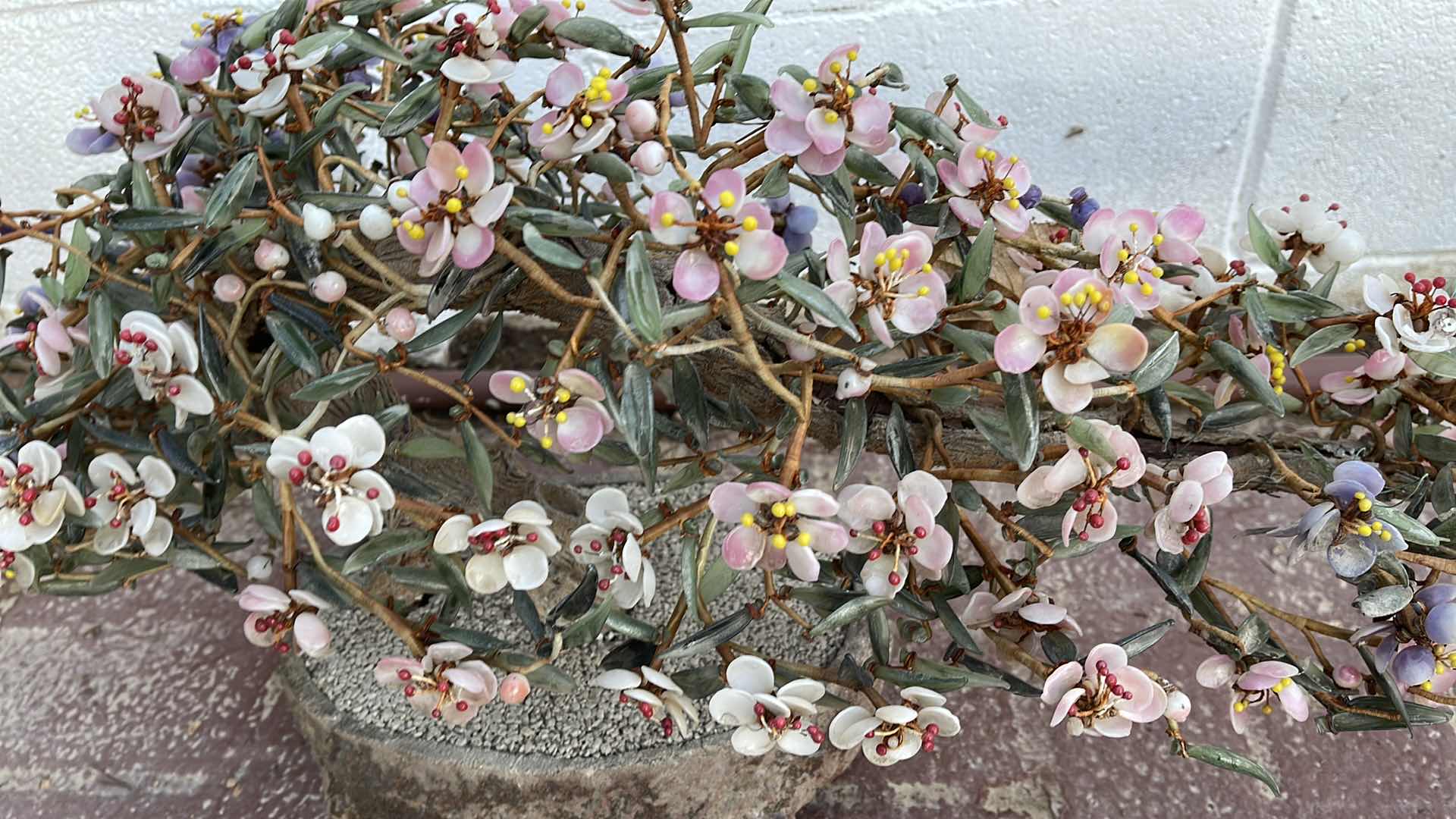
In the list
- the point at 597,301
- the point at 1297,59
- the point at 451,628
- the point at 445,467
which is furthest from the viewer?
the point at 1297,59

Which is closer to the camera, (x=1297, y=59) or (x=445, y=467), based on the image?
(x=445, y=467)

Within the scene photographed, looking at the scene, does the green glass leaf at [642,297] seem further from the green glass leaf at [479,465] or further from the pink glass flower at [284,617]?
the pink glass flower at [284,617]

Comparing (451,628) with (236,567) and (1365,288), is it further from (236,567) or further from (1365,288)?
(1365,288)

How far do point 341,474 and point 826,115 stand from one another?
33 centimetres

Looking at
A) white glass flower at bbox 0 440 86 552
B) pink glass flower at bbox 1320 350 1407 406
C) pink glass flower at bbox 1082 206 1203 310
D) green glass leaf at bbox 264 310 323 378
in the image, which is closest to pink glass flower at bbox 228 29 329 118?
green glass leaf at bbox 264 310 323 378

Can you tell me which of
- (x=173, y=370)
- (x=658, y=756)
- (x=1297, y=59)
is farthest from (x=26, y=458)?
(x=1297, y=59)

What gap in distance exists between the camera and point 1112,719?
628 mm

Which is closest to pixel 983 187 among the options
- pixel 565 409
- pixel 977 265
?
pixel 977 265

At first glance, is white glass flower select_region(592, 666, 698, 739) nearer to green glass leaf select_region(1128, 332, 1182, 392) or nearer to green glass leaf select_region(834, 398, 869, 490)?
green glass leaf select_region(834, 398, 869, 490)

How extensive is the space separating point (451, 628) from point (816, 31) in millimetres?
873

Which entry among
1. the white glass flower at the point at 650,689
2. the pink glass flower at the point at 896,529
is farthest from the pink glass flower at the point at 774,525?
the white glass flower at the point at 650,689

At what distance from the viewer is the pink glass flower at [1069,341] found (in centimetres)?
50

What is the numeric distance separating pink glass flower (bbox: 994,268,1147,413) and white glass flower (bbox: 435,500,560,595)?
280mm

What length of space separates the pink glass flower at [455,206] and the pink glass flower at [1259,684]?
525mm
